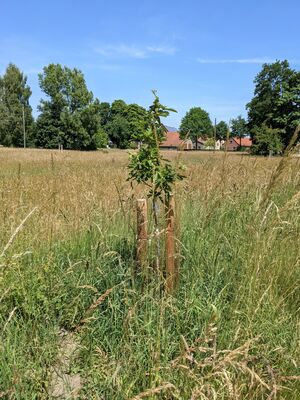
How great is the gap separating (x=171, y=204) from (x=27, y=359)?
1.35 metres

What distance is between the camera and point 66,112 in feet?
223

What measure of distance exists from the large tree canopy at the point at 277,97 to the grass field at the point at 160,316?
5031 centimetres

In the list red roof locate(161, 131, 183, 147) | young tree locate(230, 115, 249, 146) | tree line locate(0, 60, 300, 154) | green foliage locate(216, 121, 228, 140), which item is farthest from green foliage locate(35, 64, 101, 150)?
green foliage locate(216, 121, 228, 140)

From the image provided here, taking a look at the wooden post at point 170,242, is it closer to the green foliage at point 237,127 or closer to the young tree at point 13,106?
the green foliage at point 237,127

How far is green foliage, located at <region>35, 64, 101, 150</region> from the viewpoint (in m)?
68.0

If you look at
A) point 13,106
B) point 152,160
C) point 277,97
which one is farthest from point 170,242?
point 13,106

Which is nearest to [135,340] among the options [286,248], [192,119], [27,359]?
[27,359]

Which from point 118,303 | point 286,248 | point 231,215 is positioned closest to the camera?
point 118,303

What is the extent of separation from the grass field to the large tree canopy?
50.3 m

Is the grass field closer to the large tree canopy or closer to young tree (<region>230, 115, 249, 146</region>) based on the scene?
young tree (<region>230, 115, 249, 146</region>)

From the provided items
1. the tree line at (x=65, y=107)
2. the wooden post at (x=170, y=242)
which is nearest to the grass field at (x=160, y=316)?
the wooden post at (x=170, y=242)

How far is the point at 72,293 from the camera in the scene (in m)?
2.69

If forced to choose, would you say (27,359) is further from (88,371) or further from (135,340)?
(135,340)

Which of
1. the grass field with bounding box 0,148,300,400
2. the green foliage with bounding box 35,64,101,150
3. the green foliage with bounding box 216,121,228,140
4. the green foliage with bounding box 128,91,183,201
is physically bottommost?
the grass field with bounding box 0,148,300,400
